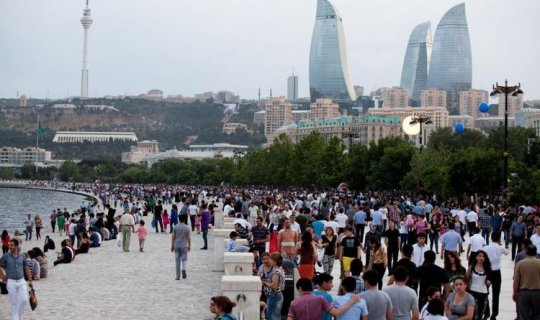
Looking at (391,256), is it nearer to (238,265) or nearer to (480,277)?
(238,265)

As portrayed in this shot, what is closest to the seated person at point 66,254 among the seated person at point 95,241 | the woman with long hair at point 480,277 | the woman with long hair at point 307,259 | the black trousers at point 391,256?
the seated person at point 95,241

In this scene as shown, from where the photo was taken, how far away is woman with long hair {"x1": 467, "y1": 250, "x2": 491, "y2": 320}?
1249 cm

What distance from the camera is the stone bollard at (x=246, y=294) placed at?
12586mm

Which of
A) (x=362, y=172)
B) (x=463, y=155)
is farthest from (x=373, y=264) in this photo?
(x=362, y=172)

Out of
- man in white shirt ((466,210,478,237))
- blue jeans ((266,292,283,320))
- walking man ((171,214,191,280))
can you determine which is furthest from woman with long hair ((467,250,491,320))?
man in white shirt ((466,210,478,237))

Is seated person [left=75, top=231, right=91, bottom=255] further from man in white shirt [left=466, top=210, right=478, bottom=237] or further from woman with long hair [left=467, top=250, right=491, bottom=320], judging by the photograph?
woman with long hair [left=467, top=250, right=491, bottom=320]

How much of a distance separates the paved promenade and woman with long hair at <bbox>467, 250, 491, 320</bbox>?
92.4 inches

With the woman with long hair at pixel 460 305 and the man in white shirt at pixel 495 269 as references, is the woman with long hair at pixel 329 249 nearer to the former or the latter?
the man in white shirt at pixel 495 269

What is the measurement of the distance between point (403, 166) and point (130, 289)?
49152 millimetres

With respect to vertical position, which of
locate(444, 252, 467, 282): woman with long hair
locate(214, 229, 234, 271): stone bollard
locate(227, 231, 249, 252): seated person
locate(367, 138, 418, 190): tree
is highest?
locate(367, 138, 418, 190): tree

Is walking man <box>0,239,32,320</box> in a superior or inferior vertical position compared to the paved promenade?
superior

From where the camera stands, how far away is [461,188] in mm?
50125

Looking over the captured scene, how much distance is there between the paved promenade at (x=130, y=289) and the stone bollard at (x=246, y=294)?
7.97 feet

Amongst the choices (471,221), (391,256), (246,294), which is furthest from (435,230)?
(246,294)
